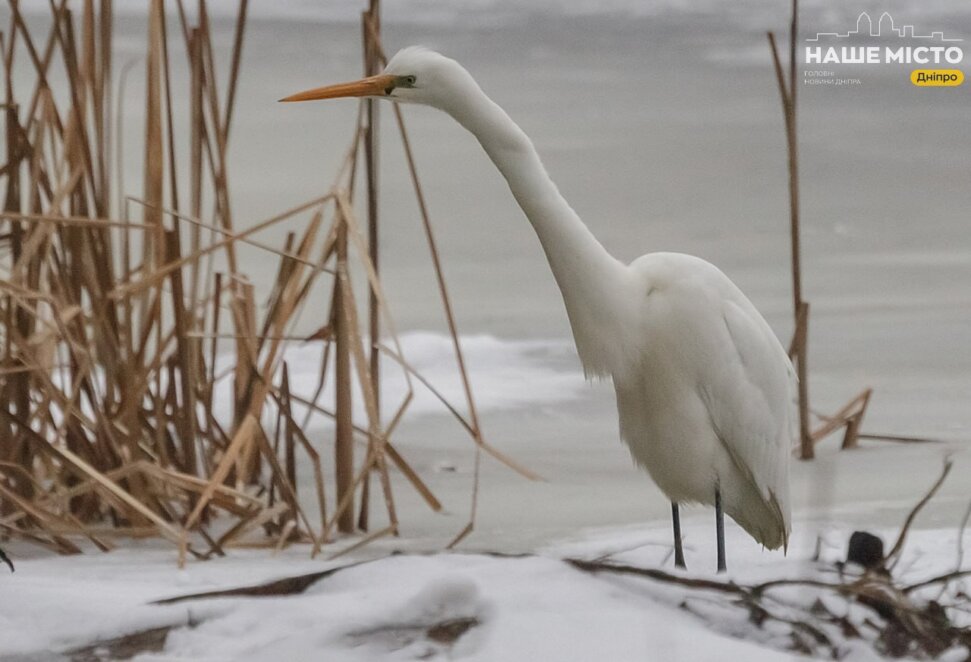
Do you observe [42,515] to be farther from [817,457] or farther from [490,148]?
[817,457]

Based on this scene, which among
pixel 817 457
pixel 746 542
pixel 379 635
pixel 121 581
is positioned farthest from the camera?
pixel 817 457

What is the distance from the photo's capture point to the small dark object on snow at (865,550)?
1.26m

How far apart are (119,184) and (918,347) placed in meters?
1.52

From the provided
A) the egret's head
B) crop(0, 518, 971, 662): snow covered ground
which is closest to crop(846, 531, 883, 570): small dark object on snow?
crop(0, 518, 971, 662): snow covered ground

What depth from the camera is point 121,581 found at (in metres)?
1.48

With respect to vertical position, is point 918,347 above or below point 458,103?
below

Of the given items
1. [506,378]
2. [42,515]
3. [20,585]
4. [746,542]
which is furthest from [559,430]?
[20,585]

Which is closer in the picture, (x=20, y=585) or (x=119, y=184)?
(x=20, y=585)

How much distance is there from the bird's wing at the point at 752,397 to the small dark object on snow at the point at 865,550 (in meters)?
0.52

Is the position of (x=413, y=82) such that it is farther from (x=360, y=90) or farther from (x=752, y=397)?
(x=752, y=397)

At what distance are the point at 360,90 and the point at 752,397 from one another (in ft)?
2.11

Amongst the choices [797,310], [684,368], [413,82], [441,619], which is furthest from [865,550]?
[797,310]

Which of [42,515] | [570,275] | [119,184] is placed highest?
[119,184]

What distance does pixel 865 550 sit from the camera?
127 centimetres
